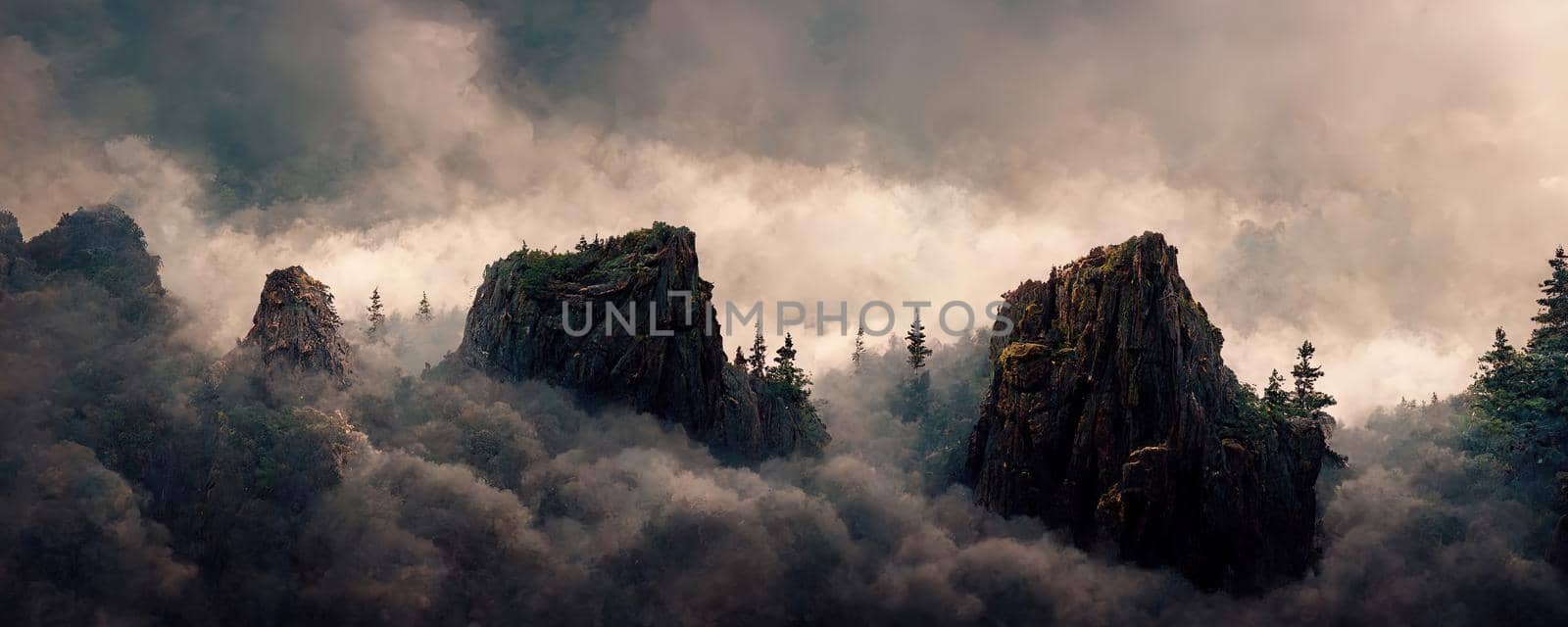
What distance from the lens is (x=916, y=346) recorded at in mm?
176625

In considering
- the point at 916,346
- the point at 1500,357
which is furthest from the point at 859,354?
the point at 1500,357

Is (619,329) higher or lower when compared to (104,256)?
lower

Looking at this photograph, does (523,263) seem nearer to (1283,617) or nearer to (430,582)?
(430,582)

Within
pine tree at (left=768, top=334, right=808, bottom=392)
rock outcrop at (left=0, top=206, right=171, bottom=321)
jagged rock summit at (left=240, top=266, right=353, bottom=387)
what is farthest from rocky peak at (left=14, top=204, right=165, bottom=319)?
pine tree at (left=768, top=334, right=808, bottom=392)

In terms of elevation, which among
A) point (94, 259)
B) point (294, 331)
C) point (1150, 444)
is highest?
point (94, 259)

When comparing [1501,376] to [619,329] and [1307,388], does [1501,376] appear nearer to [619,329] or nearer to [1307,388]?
[1307,388]

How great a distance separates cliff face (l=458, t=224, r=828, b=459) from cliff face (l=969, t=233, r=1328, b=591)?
38.4 m

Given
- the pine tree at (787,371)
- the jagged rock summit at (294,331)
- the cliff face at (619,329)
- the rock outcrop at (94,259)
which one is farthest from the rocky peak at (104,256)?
the pine tree at (787,371)

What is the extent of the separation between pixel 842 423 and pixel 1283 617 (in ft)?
243

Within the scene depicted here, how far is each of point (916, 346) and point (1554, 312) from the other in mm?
90522

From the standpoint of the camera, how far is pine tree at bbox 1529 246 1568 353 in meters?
111

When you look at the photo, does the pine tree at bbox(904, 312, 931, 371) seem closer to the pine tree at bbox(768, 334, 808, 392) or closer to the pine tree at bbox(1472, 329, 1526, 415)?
the pine tree at bbox(768, 334, 808, 392)

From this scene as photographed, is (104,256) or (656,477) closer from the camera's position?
(656,477)

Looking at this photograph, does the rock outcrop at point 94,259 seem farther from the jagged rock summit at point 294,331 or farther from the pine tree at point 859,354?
the pine tree at point 859,354
